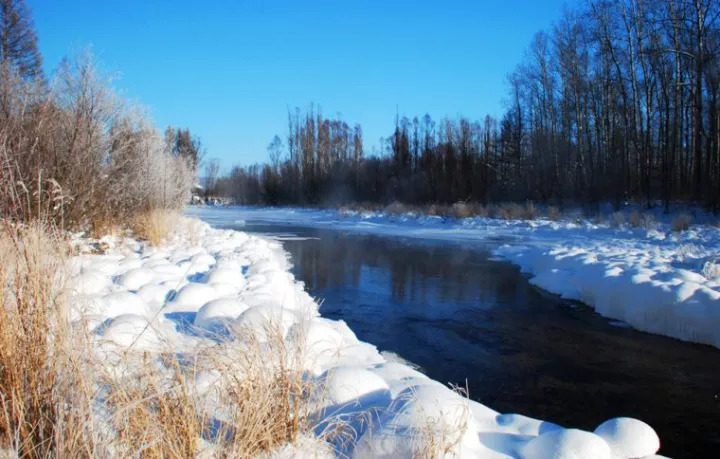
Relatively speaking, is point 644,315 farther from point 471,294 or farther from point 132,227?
point 132,227

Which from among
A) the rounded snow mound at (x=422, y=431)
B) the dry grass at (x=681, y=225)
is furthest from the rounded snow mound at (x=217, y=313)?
the dry grass at (x=681, y=225)

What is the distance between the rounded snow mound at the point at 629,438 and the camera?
2.49 m

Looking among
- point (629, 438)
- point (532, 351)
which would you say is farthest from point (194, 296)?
point (629, 438)

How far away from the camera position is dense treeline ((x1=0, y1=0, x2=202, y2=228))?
21.1 feet

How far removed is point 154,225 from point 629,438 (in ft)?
28.3

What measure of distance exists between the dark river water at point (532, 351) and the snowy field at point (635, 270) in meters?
0.29

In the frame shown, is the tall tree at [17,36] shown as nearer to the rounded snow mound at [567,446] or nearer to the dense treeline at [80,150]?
the dense treeline at [80,150]

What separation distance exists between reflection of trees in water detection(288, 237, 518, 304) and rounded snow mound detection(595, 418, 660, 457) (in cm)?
403

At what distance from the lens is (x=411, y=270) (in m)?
9.31

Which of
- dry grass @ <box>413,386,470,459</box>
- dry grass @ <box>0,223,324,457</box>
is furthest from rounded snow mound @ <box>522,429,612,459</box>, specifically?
dry grass @ <box>0,223,324,457</box>

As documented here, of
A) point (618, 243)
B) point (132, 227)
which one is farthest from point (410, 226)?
point (132, 227)

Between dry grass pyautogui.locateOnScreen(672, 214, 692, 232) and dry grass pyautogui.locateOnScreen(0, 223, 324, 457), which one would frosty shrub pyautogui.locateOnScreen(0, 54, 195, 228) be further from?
dry grass pyautogui.locateOnScreen(672, 214, 692, 232)

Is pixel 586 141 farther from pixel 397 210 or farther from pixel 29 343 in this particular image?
pixel 29 343

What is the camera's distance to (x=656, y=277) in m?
6.01
